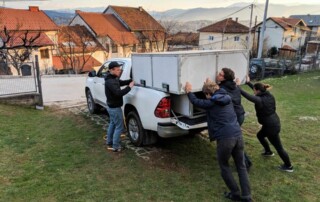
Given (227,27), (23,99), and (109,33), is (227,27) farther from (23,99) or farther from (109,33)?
(23,99)

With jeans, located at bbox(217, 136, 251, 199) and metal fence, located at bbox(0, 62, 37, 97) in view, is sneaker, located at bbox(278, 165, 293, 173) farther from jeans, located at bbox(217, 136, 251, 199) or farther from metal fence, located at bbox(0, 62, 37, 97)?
metal fence, located at bbox(0, 62, 37, 97)

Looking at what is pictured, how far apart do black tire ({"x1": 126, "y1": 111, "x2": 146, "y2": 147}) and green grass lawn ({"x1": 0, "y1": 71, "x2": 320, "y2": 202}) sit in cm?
33

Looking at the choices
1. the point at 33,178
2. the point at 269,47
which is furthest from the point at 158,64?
the point at 269,47

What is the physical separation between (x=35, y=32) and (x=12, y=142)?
3276 cm

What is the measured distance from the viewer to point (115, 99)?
5215mm

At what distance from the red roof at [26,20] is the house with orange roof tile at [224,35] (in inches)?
1008

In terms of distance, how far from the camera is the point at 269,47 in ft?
170

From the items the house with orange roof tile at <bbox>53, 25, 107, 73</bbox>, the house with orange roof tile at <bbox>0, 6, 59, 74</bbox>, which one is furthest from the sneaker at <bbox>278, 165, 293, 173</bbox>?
the house with orange roof tile at <bbox>53, 25, 107, 73</bbox>

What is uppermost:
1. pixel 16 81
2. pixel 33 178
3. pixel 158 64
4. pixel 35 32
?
pixel 35 32

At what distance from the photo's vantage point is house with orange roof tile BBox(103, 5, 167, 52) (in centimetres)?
4600

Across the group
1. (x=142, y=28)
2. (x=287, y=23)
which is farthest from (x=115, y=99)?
A: (x=287, y=23)

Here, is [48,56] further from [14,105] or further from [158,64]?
[158,64]

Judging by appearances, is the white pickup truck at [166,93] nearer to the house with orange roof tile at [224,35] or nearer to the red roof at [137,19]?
the red roof at [137,19]

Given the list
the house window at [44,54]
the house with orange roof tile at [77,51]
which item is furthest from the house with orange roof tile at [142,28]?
the house window at [44,54]
